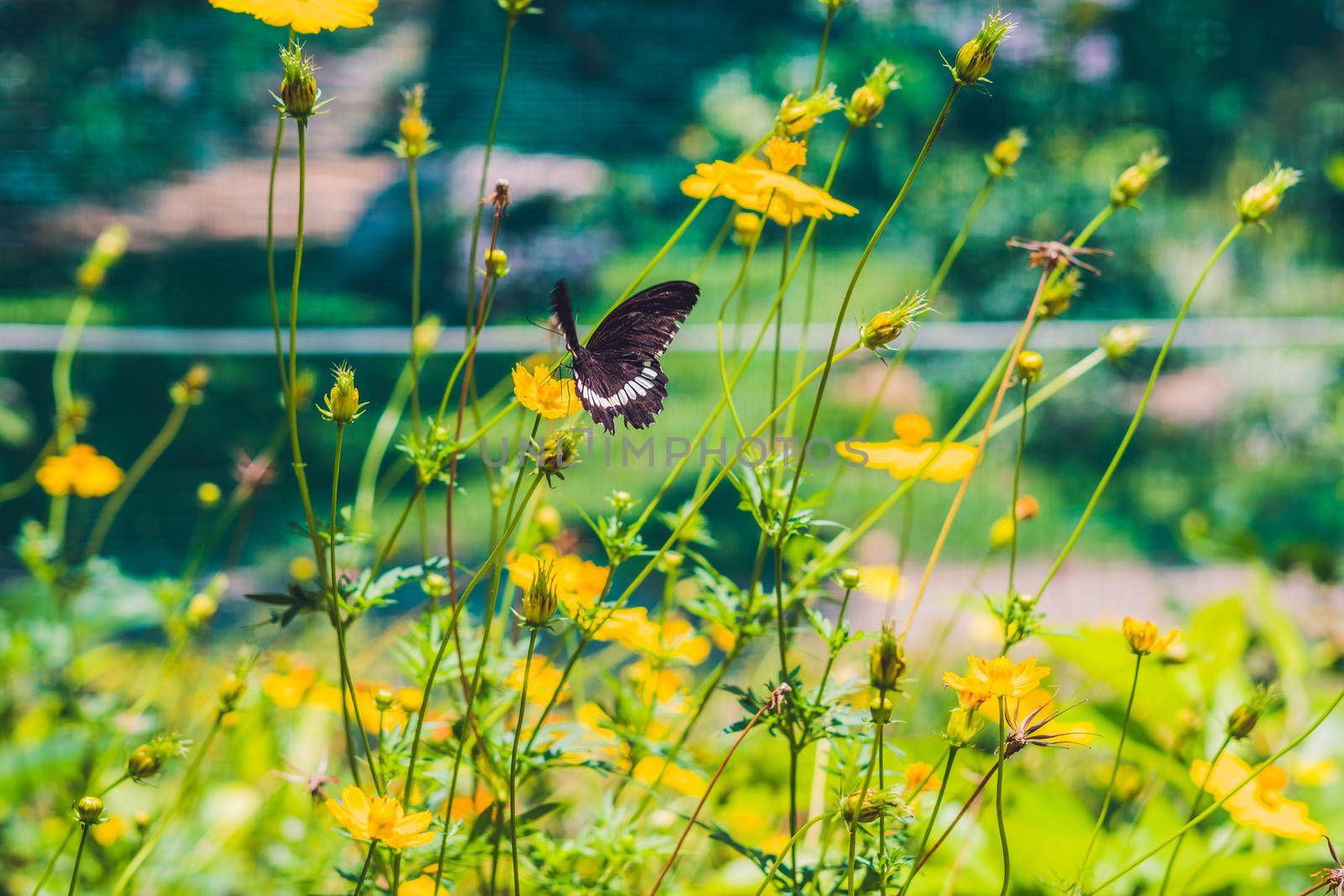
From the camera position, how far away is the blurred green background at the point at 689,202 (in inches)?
91.0

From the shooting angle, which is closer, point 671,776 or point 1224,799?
point 1224,799

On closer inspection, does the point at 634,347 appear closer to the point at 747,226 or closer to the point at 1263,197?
the point at 747,226

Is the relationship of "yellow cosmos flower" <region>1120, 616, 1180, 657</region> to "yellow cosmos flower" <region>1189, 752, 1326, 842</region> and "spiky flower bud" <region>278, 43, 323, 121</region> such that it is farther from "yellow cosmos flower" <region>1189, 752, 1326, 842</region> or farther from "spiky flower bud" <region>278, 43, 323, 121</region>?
"spiky flower bud" <region>278, 43, 323, 121</region>

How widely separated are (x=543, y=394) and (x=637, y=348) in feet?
0.41

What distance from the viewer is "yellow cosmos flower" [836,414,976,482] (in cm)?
74

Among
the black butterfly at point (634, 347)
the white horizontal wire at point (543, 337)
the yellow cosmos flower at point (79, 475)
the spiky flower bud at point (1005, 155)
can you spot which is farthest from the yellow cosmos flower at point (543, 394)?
the white horizontal wire at point (543, 337)

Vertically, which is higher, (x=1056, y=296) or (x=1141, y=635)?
(x=1056, y=296)

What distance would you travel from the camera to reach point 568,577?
65 centimetres

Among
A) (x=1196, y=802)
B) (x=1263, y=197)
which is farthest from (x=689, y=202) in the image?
(x=1196, y=802)

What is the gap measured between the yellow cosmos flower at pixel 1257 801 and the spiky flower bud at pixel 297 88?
66cm

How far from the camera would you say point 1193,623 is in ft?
4.78

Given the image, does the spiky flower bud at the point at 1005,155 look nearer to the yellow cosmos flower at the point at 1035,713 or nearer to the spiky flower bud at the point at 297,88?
the yellow cosmos flower at the point at 1035,713

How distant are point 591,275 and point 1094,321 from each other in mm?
1281

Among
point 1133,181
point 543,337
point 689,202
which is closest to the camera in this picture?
point 1133,181
